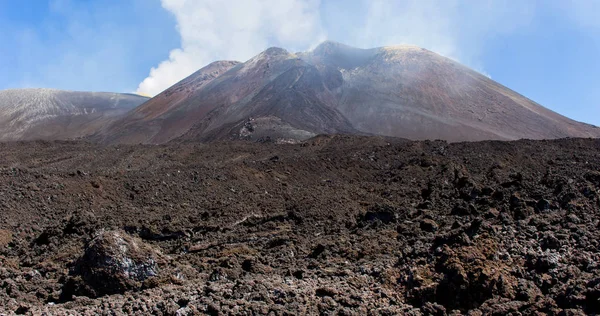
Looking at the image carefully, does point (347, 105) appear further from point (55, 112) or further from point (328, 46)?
point (55, 112)

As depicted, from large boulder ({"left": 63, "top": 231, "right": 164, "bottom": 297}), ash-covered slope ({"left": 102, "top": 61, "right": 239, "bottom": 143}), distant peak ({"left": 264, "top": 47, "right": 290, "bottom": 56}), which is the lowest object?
large boulder ({"left": 63, "top": 231, "right": 164, "bottom": 297})

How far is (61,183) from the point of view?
55.3 feet

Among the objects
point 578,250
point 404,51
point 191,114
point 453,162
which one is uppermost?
point 404,51

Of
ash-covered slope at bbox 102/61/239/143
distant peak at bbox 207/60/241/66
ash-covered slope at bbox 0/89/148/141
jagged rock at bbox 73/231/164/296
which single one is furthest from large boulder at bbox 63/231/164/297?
distant peak at bbox 207/60/241/66

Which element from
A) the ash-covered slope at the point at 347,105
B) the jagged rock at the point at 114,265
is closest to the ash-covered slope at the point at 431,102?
the ash-covered slope at the point at 347,105

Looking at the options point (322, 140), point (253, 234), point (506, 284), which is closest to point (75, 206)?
point (253, 234)

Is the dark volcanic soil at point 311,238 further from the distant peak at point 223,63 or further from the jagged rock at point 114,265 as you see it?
the distant peak at point 223,63

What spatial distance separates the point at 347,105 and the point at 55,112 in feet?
154

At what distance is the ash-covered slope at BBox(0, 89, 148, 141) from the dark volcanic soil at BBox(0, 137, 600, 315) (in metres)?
54.9

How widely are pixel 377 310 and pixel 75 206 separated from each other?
37.0 feet

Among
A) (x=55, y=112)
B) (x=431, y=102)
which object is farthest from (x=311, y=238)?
(x=55, y=112)

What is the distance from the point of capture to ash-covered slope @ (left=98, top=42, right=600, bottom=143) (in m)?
50.7

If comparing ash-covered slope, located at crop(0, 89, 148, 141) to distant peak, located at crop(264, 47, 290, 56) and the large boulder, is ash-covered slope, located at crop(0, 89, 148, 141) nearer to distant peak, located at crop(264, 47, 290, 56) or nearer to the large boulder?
distant peak, located at crop(264, 47, 290, 56)

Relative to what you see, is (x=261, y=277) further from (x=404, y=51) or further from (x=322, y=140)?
(x=404, y=51)
